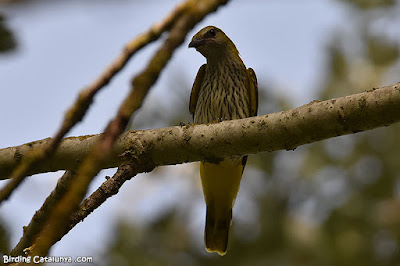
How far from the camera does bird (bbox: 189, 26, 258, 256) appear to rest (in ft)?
17.6

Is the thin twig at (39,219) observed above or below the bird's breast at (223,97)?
below

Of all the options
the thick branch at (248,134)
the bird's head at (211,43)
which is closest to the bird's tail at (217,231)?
the bird's head at (211,43)

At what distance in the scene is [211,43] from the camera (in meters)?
5.89

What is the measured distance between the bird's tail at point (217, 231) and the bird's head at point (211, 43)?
1.65m

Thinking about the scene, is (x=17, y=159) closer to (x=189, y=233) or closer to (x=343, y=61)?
(x=189, y=233)

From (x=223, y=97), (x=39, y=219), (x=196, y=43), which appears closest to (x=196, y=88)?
(x=196, y=43)

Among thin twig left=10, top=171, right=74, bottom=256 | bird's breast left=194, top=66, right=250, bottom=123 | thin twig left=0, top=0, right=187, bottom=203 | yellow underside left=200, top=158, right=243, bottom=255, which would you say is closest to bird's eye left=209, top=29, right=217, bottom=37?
bird's breast left=194, top=66, right=250, bottom=123

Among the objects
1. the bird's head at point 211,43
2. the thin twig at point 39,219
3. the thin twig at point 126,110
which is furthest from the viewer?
the bird's head at point 211,43

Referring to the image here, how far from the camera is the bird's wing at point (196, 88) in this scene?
5871 mm

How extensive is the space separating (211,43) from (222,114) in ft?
3.09

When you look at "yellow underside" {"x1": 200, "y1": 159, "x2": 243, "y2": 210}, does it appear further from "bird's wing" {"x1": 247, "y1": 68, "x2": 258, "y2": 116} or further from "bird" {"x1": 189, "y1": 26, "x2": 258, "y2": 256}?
"bird's wing" {"x1": 247, "y1": 68, "x2": 258, "y2": 116}

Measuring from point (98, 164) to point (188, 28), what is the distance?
1.41 feet

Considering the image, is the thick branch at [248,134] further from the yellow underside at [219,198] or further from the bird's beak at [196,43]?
the bird's beak at [196,43]

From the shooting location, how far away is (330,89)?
9.63 m
